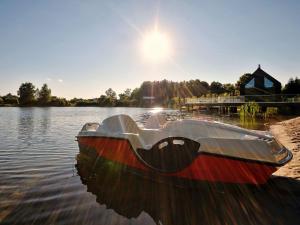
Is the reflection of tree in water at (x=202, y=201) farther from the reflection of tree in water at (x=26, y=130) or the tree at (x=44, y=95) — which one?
the tree at (x=44, y=95)

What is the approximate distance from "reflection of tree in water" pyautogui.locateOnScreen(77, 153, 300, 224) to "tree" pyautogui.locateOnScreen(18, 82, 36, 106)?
396 ft

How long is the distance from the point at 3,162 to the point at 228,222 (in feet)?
28.8

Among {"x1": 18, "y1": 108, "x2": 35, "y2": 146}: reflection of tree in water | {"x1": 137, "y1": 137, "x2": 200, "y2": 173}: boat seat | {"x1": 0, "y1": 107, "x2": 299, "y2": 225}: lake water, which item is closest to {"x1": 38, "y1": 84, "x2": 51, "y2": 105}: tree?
{"x1": 18, "y1": 108, "x2": 35, "y2": 146}: reflection of tree in water

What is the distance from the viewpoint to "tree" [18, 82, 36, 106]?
387 feet

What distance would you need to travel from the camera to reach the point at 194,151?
24.1ft

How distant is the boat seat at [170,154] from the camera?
7422mm

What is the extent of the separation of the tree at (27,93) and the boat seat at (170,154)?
395ft

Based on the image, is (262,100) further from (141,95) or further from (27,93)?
(27,93)

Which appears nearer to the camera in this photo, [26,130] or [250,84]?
[26,130]

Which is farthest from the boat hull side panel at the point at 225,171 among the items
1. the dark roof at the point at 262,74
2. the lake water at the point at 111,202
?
the dark roof at the point at 262,74

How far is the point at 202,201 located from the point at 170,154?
1.74 metres

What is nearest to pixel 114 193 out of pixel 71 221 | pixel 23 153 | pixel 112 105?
pixel 71 221

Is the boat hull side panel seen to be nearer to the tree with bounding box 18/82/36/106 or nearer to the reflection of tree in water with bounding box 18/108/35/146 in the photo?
the reflection of tree in water with bounding box 18/108/35/146

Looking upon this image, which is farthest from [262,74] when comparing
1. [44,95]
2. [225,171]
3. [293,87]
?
[44,95]
